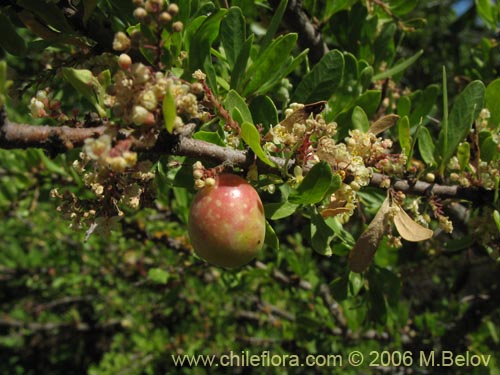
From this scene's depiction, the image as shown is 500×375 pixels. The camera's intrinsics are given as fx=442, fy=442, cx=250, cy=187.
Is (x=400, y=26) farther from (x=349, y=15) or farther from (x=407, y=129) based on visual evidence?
(x=407, y=129)

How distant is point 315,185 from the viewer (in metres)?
0.90

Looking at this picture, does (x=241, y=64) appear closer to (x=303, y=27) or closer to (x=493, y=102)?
(x=303, y=27)

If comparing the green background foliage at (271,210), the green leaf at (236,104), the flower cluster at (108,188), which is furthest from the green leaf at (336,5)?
the flower cluster at (108,188)

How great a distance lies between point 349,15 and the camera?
156 centimetres

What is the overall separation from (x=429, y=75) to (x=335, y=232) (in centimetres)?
221

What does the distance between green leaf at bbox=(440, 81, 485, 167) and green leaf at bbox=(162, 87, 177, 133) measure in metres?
0.77

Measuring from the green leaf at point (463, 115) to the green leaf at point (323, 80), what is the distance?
0.33m

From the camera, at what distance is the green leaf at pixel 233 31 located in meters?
1.03

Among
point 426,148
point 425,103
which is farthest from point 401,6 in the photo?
→ point 426,148

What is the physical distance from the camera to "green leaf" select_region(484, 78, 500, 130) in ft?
4.07

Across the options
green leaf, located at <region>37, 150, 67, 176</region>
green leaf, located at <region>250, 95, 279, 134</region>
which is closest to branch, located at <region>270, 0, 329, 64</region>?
green leaf, located at <region>250, 95, 279, 134</region>

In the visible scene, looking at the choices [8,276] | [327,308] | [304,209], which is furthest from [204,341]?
[304,209]

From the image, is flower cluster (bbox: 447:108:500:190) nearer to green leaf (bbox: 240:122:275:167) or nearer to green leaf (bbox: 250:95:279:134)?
green leaf (bbox: 250:95:279:134)

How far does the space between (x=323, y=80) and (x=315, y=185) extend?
1.14ft
